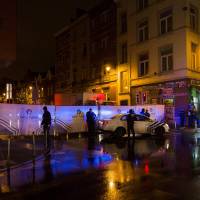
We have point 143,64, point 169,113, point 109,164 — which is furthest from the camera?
point 143,64

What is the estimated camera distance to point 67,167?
11297 millimetres

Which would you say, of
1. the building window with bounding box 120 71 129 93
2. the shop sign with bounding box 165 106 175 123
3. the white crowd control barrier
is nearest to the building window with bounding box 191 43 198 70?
the shop sign with bounding box 165 106 175 123

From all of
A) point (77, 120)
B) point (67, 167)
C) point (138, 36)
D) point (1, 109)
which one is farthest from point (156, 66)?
point (67, 167)

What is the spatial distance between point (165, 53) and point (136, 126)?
45.4ft

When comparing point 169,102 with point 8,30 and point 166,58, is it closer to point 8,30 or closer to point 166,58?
point 166,58

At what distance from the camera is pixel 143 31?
36.8 m

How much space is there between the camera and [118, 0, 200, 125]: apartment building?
31641 mm

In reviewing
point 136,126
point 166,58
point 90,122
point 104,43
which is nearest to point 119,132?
point 136,126

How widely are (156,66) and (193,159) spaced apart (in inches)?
897

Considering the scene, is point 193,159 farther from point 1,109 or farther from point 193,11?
point 193,11

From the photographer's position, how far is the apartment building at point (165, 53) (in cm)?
3164

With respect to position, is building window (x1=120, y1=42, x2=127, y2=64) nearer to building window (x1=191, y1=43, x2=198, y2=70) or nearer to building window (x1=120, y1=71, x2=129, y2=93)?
building window (x1=120, y1=71, x2=129, y2=93)

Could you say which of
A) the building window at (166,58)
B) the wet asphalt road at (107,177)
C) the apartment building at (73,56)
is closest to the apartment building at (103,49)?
the apartment building at (73,56)

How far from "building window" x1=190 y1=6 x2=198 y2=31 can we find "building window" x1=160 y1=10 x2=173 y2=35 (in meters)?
1.84
